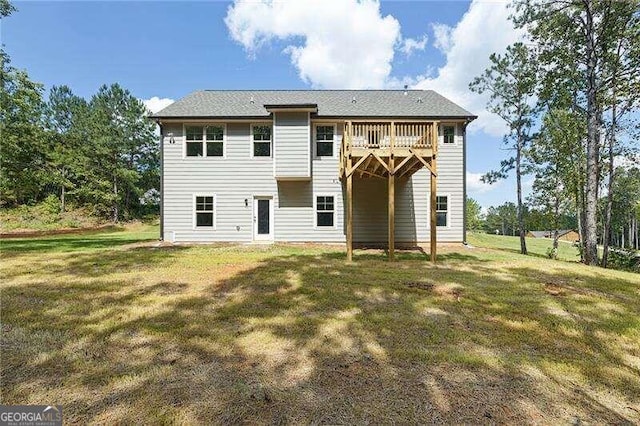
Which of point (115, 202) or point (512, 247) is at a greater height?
point (115, 202)

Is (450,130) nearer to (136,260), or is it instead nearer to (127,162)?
(136,260)

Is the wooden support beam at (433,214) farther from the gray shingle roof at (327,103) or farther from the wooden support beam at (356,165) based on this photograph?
the gray shingle roof at (327,103)

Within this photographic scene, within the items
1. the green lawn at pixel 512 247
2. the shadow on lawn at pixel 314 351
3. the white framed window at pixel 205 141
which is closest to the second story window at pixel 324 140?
the white framed window at pixel 205 141

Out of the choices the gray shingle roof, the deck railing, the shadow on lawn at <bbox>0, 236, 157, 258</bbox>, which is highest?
the gray shingle roof

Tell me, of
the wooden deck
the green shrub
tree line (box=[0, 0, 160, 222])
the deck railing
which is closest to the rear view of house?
the deck railing

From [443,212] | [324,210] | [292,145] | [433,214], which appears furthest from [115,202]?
[433,214]

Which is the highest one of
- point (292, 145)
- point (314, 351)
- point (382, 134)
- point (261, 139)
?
point (261, 139)

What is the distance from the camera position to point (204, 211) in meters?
12.6

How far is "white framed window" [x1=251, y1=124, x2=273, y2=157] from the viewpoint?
41.1 feet

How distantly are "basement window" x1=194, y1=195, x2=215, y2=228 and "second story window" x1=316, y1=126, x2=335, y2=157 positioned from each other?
5173 millimetres

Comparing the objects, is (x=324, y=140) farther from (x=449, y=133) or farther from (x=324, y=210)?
(x=449, y=133)

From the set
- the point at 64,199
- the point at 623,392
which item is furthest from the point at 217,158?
the point at 64,199

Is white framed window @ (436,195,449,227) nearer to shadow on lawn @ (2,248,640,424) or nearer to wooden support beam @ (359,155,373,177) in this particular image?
wooden support beam @ (359,155,373,177)

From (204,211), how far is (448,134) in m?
11.3
